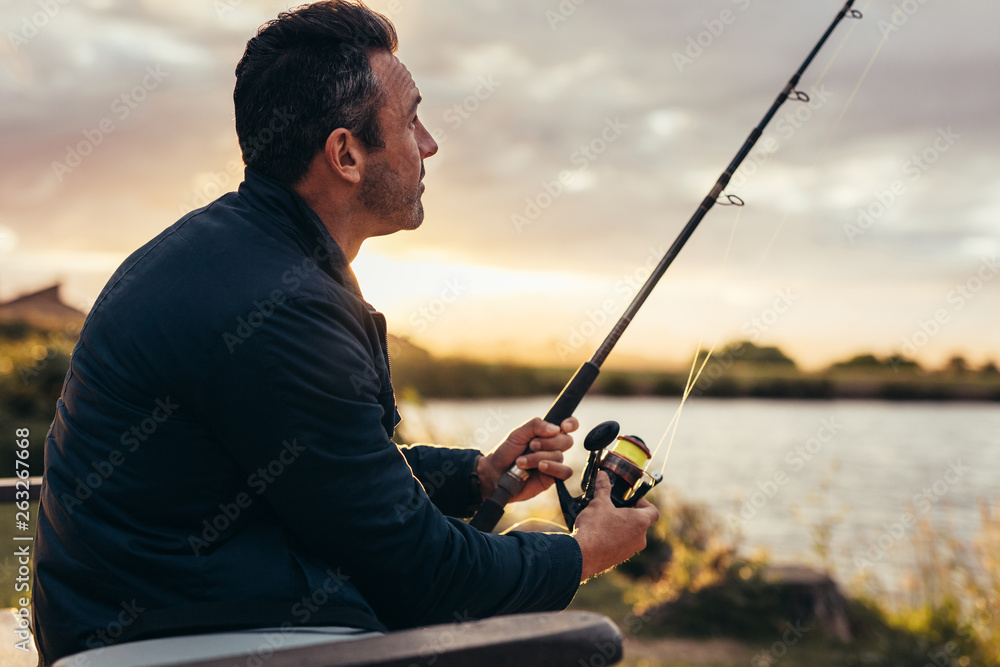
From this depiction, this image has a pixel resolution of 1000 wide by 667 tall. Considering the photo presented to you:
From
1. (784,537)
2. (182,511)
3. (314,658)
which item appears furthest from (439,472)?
(784,537)

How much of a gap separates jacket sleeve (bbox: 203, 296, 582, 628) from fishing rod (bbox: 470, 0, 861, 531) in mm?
589

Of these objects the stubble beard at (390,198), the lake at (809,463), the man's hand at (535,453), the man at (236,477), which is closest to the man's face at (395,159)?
the stubble beard at (390,198)

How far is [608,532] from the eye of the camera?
5.57 ft

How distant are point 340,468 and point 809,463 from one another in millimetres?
9324

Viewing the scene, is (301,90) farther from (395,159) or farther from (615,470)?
(615,470)

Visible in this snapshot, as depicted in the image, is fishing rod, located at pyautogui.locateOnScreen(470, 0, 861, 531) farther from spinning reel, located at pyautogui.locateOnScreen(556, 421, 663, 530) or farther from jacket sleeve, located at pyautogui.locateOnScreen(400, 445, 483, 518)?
jacket sleeve, located at pyautogui.locateOnScreen(400, 445, 483, 518)

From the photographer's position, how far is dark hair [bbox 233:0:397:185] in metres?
1.68

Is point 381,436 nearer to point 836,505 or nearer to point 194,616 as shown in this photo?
point 194,616

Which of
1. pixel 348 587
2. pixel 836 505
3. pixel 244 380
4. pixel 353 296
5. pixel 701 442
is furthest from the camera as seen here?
pixel 701 442

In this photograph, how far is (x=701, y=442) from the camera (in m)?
11.6

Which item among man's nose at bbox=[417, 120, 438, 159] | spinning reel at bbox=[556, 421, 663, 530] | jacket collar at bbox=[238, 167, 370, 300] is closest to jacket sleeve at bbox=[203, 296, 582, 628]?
jacket collar at bbox=[238, 167, 370, 300]

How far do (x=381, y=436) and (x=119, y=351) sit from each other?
0.48m

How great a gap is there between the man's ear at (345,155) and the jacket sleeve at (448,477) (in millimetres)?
822

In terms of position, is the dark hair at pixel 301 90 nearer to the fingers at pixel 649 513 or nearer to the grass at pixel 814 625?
the fingers at pixel 649 513
